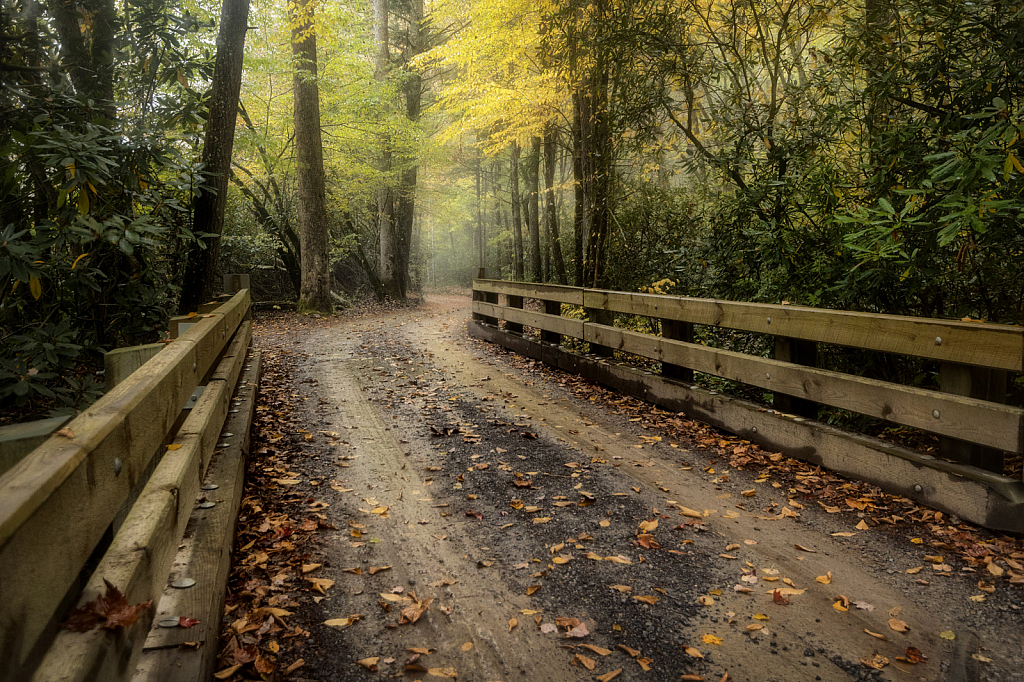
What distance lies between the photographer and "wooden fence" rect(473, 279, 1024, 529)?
3434 mm

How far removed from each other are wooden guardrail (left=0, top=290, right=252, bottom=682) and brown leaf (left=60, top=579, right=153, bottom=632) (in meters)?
0.02

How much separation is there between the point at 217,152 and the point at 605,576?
7.14 m

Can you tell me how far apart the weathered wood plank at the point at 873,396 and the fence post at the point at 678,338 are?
125mm

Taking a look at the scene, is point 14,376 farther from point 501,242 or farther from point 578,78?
point 501,242

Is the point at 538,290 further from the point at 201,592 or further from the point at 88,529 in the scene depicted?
the point at 88,529

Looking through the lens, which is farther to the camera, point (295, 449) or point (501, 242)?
point (501, 242)

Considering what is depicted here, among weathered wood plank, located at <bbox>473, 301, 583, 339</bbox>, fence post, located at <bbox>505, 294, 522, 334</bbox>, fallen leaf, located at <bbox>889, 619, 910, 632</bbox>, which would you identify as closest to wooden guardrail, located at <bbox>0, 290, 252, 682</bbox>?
fallen leaf, located at <bbox>889, 619, 910, 632</bbox>

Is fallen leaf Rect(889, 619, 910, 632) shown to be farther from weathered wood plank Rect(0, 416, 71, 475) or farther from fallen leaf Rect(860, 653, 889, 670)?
weathered wood plank Rect(0, 416, 71, 475)

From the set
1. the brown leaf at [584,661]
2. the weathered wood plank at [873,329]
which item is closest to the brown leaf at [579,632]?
the brown leaf at [584,661]

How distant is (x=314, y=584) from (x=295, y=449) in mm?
2373

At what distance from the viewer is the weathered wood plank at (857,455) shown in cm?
344

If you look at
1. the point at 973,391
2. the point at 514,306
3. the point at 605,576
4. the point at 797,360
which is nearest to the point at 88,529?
the point at 605,576

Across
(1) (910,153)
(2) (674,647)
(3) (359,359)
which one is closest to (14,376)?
(2) (674,647)

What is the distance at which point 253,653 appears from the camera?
8.56ft
